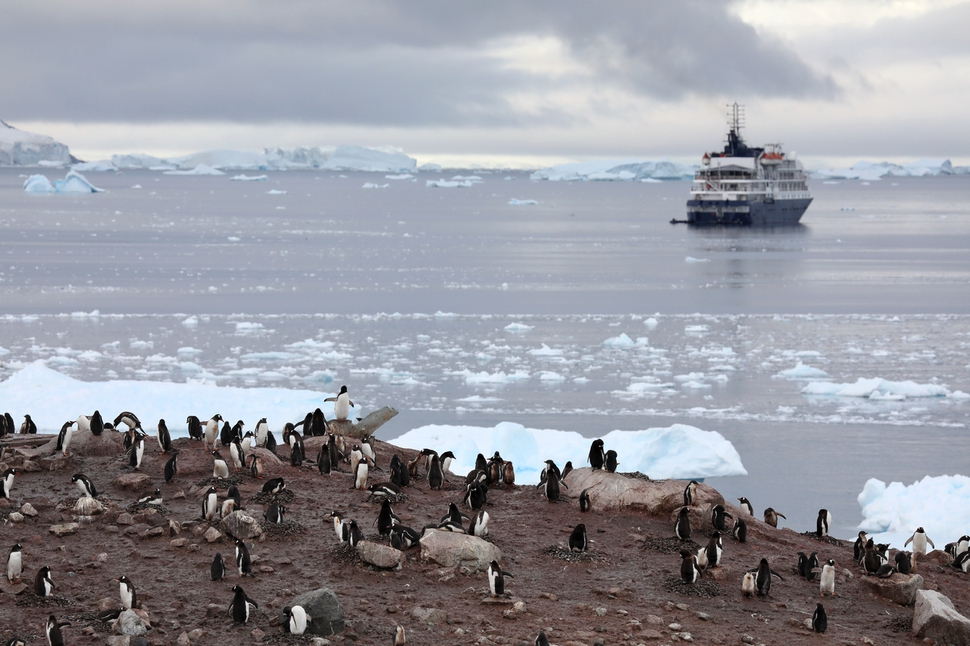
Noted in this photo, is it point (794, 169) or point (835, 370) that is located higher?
point (794, 169)

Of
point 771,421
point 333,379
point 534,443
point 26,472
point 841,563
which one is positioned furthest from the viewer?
point 333,379

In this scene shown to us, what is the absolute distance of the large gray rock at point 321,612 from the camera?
7742 mm

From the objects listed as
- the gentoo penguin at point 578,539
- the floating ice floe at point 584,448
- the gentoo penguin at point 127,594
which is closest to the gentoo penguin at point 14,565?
the gentoo penguin at point 127,594

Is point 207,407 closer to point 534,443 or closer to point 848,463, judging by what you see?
point 534,443

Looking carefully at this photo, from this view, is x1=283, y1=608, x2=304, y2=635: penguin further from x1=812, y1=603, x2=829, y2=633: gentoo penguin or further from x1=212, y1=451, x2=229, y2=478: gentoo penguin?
x1=812, y1=603, x2=829, y2=633: gentoo penguin

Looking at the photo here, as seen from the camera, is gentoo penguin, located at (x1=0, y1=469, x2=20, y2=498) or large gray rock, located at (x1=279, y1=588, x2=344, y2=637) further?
gentoo penguin, located at (x1=0, y1=469, x2=20, y2=498)

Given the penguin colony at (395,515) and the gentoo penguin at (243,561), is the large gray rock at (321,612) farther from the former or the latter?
the gentoo penguin at (243,561)

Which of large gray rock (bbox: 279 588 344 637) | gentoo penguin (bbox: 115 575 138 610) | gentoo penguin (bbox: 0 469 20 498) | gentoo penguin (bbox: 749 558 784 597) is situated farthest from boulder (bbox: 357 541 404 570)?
gentoo penguin (bbox: 0 469 20 498)

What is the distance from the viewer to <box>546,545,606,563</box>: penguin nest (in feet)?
32.0

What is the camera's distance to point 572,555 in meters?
9.82

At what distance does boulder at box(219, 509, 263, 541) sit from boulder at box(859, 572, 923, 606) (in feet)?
19.0

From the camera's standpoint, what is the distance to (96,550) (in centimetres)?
920

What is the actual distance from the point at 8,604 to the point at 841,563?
7787 millimetres

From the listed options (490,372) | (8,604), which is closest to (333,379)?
(490,372)
